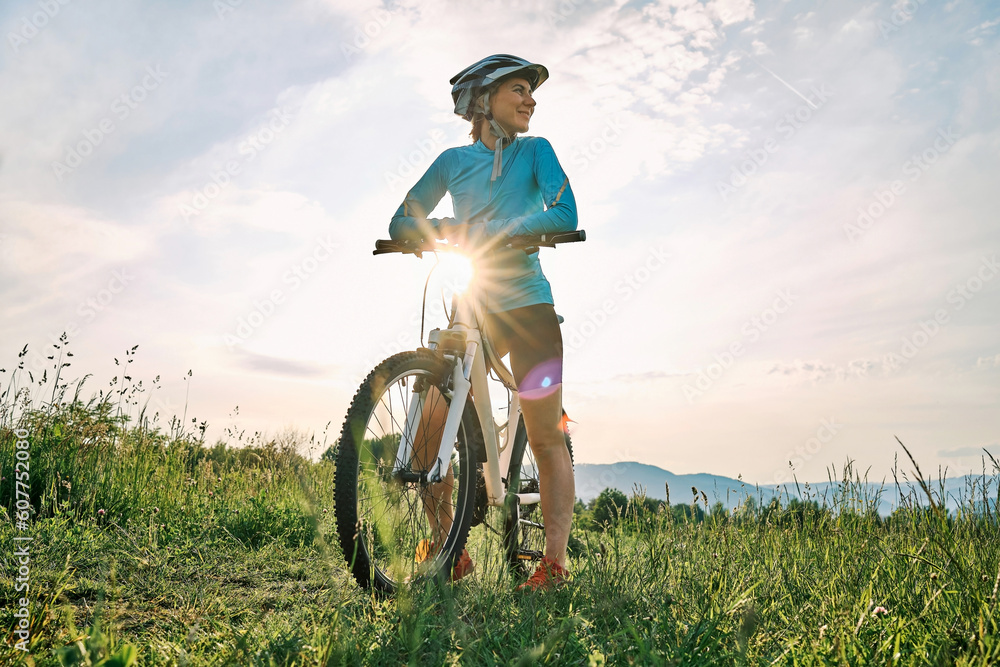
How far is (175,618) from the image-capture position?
84.3 inches

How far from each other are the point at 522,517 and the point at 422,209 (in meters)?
1.91

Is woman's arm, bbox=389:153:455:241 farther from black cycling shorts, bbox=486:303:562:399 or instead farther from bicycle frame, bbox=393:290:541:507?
black cycling shorts, bbox=486:303:562:399

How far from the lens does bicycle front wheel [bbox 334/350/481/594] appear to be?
2346mm

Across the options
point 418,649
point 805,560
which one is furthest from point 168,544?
point 805,560

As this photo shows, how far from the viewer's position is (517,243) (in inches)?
107

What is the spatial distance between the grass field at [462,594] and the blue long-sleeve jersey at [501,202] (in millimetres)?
1226

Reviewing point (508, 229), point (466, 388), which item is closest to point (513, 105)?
point (508, 229)

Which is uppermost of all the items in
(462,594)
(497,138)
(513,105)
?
(513,105)

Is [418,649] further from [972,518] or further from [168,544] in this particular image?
[972,518]

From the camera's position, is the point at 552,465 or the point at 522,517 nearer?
the point at 552,465

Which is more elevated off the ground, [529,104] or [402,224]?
[529,104]

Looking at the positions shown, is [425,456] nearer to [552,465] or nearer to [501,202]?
[552,465]

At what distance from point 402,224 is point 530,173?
0.68 m

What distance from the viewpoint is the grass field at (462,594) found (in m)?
1.71
